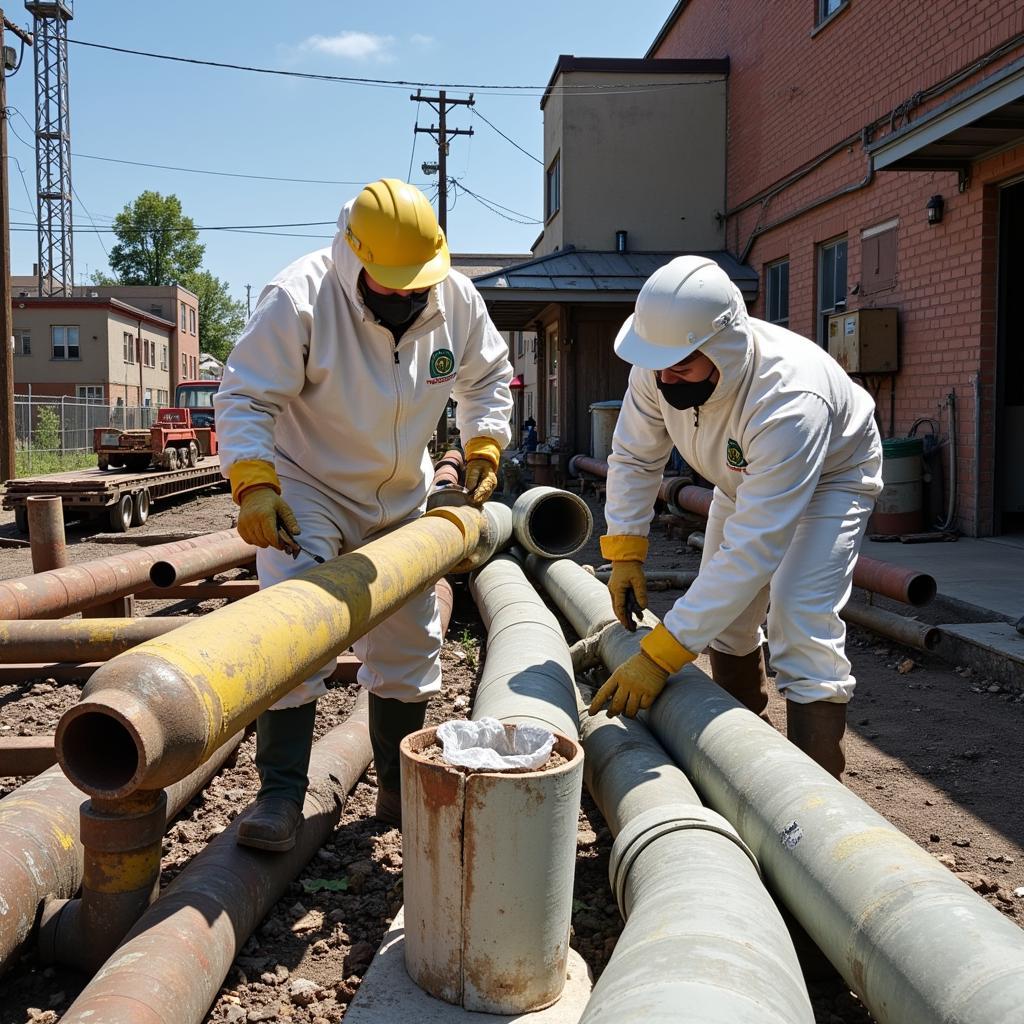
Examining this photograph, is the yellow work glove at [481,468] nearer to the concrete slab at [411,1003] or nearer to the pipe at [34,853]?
the pipe at [34,853]

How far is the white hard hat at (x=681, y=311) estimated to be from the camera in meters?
3.06

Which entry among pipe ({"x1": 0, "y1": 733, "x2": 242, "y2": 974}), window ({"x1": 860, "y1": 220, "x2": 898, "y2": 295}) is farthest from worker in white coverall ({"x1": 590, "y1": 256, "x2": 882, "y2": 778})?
window ({"x1": 860, "y1": 220, "x2": 898, "y2": 295})

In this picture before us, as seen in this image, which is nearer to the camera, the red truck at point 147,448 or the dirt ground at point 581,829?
the dirt ground at point 581,829

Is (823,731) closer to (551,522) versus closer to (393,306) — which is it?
(393,306)

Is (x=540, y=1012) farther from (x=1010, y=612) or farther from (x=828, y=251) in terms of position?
(x=828, y=251)

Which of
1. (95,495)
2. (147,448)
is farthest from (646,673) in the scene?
(147,448)

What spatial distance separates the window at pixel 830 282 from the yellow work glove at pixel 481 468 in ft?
29.7

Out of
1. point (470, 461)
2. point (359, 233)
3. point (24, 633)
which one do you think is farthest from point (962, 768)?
point (24, 633)

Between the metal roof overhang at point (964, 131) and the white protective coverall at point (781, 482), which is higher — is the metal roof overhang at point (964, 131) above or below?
above

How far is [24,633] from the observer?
4055 mm

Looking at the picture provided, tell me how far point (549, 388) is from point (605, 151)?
5154 millimetres

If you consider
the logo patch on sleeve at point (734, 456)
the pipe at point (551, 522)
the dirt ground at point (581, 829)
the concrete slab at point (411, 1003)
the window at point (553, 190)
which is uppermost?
the window at point (553, 190)

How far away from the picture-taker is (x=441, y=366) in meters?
3.37

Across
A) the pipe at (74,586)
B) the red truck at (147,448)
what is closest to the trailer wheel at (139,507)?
the red truck at (147,448)
